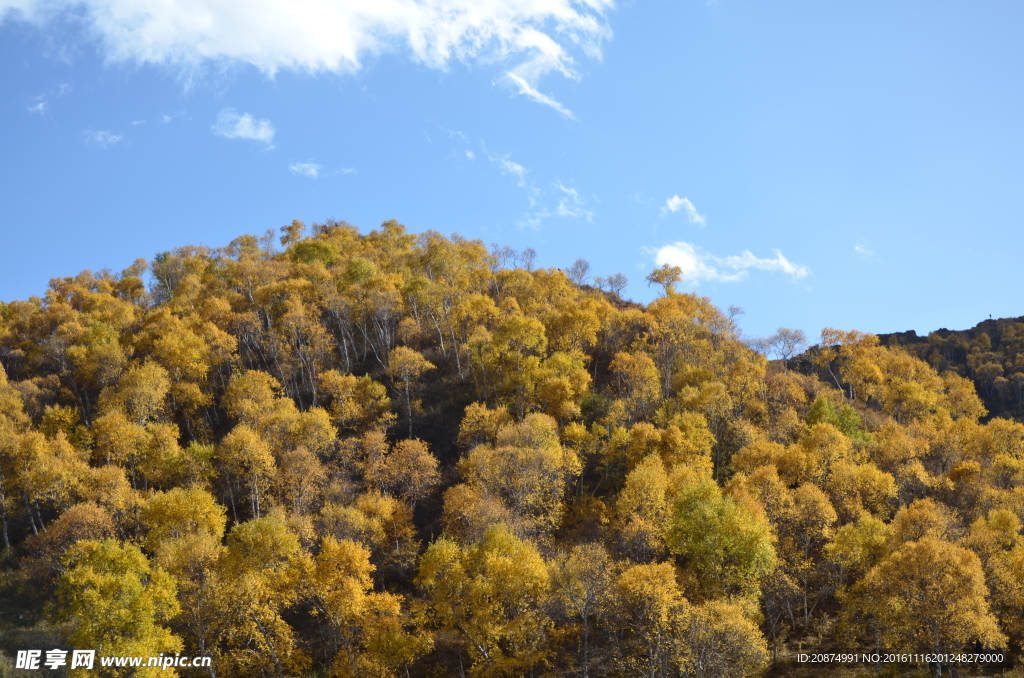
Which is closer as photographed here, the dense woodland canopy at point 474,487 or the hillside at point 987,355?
the dense woodland canopy at point 474,487

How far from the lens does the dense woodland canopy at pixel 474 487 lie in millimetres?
45500

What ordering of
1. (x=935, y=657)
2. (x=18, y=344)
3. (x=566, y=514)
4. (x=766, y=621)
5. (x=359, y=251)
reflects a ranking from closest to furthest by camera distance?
(x=935, y=657) < (x=766, y=621) < (x=566, y=514) < (x=18, y=344) < (x=359, y=251)

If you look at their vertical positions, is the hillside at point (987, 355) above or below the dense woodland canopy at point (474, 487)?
A: above

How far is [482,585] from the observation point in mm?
46844

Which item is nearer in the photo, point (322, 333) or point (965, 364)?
point (322, 333)

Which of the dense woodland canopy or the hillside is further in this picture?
the hillside

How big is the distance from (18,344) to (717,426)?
309 ft

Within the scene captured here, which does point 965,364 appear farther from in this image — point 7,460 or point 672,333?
point 7,460

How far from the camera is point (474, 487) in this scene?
199ft

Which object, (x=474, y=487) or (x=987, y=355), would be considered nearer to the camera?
(x=474, y=487)

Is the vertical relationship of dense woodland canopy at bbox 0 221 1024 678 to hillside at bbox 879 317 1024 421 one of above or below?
below

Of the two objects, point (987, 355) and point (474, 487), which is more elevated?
point (987, 355)

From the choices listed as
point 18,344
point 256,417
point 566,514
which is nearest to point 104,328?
point 18,344

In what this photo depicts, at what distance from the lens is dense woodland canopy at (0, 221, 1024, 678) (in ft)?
149
